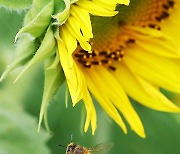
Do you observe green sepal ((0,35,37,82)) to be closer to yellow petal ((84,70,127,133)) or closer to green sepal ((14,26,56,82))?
green sepal ((14,26,56,82))

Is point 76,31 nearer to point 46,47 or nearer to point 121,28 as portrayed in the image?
point 46,47

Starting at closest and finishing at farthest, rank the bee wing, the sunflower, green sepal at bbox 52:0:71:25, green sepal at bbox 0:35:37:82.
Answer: green sepal at bbox 52:0:71:25 < green sepal at bbox 0:35:37:82 < the bee wing < the sunflower

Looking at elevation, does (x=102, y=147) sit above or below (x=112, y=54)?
below

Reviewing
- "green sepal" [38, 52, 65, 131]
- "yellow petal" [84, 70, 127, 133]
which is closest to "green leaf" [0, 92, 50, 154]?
"yellow petal" [84, 70, 127, 133]

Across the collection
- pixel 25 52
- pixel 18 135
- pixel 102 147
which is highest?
pixel 25 52

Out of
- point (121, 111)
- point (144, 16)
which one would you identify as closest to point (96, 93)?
point (121, 111)

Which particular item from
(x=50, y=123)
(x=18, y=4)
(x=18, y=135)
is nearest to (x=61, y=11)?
(x=18, y=4)
